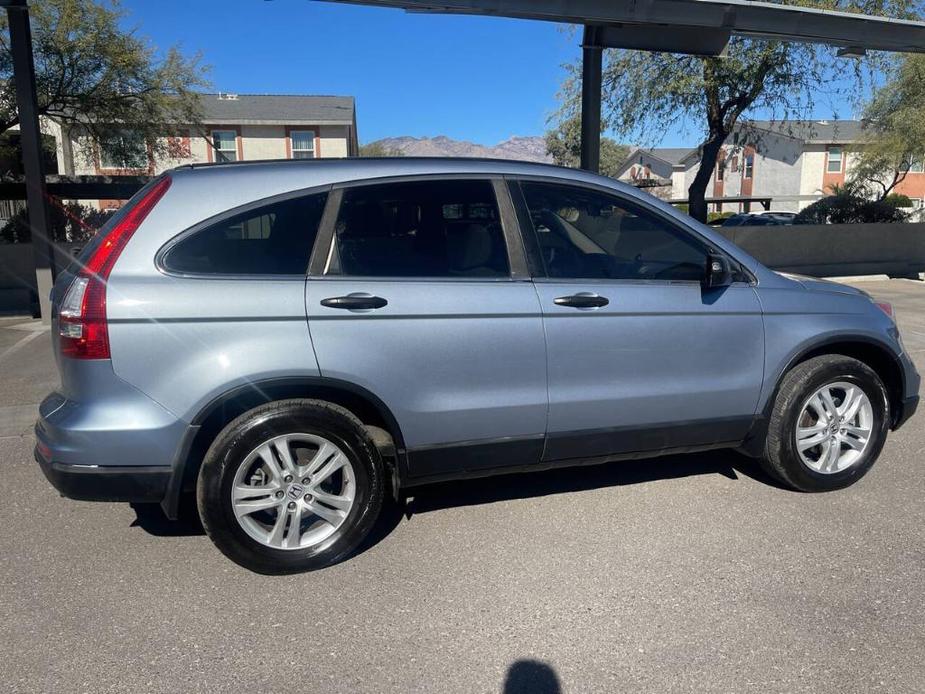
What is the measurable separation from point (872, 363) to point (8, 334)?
32.1 ft

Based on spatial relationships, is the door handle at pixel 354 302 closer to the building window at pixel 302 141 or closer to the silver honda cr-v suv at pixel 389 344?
the silver honda cr-v suv at pixel 389 344

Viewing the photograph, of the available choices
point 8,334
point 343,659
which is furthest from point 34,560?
point 8,334

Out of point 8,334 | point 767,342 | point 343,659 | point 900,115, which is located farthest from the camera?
point 900,115

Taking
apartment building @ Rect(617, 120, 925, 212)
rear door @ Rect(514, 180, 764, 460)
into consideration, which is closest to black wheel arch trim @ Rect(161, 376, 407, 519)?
rear door @ Rect(514, 180, 764, 460)

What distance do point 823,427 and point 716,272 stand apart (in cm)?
120

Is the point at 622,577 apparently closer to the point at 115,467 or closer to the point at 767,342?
the point at 767,342

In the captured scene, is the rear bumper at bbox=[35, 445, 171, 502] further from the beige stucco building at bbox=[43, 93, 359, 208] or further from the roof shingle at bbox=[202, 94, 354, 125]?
the roof shingle at bbox=[202, 94, 354, 125]

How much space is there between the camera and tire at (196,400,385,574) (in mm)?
3113

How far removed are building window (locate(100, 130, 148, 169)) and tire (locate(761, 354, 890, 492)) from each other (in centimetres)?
1545

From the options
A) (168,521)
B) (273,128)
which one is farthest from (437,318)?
(273,128)

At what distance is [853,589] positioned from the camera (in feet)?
10.3

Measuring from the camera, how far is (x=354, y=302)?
3.20 meters

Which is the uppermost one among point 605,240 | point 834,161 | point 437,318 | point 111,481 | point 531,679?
point 834,161

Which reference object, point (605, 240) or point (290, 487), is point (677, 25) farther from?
point (290, 487)
